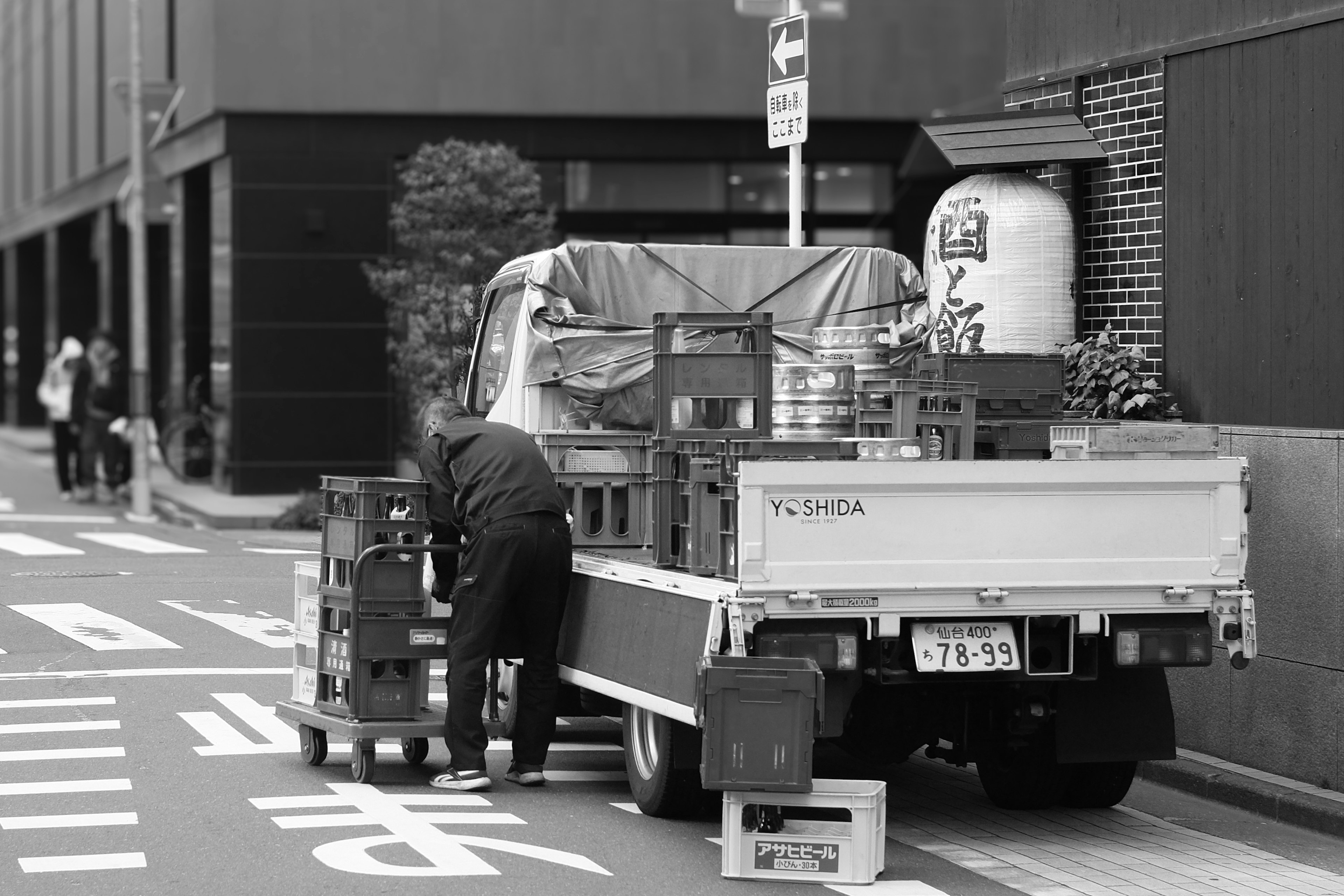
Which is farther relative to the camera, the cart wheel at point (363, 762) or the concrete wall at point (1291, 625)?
the concrete wall at point (1291, 625)

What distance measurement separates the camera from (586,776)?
357 inches

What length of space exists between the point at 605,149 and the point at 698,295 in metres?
15.9

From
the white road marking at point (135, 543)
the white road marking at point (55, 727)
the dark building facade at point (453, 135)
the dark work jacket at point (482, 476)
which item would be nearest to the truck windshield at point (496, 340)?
the dark work jacket at point (482, 476)

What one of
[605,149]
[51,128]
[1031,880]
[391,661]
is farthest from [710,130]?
[51,128]

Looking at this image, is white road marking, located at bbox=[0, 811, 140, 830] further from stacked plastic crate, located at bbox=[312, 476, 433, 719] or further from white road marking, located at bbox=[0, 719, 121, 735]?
white road marking, located at bbox=[0, 719, 121, 735]

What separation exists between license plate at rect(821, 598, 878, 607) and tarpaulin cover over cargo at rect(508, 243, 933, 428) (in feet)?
8.92

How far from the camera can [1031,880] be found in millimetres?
7164

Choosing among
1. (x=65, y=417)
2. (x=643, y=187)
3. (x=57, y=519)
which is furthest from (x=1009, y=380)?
(x=65, y=417)

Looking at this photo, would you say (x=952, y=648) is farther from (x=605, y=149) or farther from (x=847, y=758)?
(x=605, y=149)

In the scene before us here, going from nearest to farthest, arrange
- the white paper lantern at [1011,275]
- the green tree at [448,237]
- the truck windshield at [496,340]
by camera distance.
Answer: the truck windshield at [496,340] → the white paper lantern at [1011,275] → the green tree at [448,237]

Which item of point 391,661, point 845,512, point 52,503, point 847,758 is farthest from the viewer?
point 52,503

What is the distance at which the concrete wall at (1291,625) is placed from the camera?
864 cm

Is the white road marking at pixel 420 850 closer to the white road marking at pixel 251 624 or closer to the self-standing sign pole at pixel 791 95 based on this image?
the white road marking at pixel 251 624

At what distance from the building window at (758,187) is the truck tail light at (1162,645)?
19109 mm
